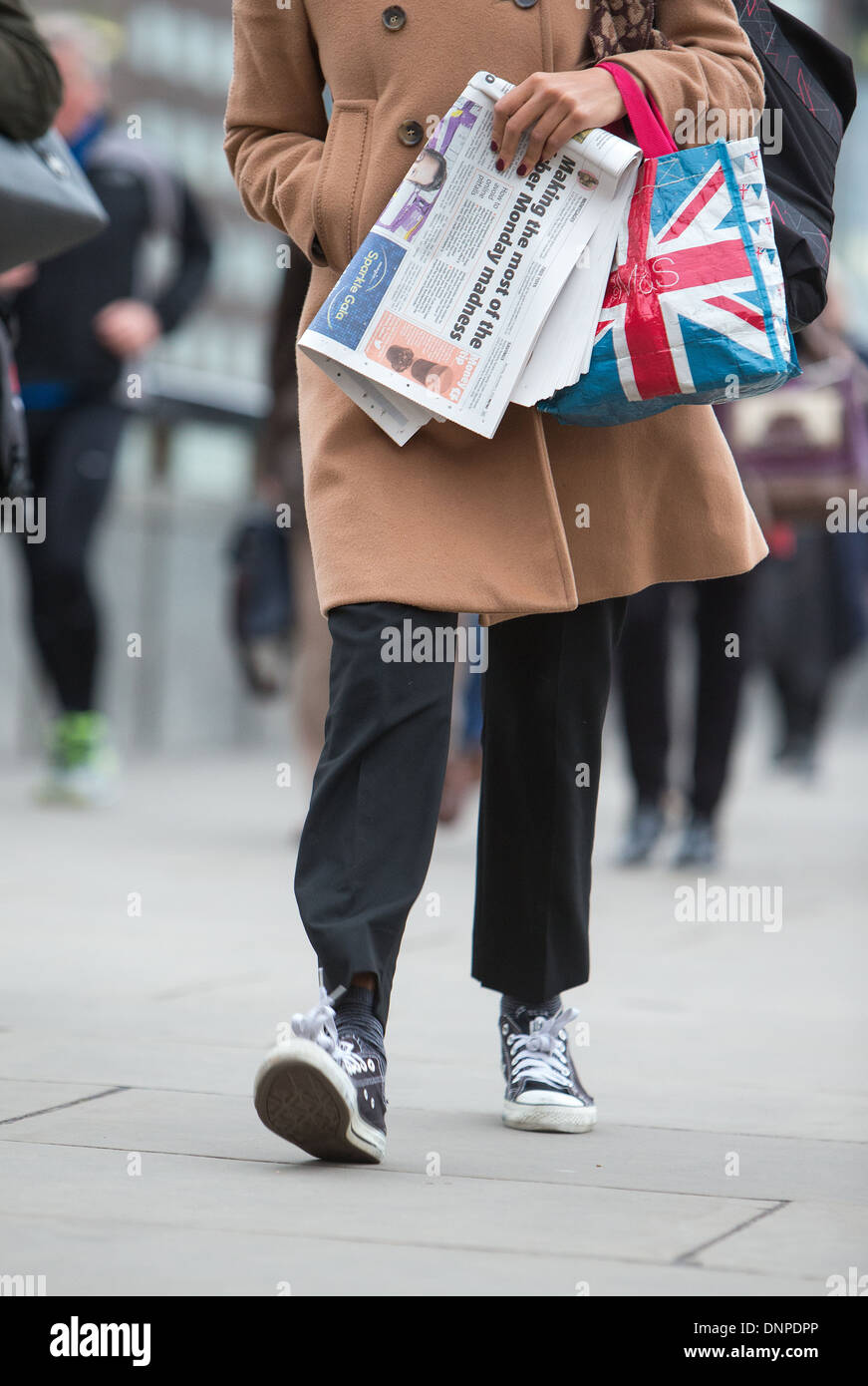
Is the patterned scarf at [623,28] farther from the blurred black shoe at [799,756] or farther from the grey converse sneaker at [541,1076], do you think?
the blurred black shoe at [799,756]

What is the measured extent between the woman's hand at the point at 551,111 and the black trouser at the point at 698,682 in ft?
10.5

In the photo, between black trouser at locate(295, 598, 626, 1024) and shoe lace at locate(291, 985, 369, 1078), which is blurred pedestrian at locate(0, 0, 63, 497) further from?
shoe lace at locate(291, 985, 369, 1078)

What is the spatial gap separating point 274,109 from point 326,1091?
4.65 ft

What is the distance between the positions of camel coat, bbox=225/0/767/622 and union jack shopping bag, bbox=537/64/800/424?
0.45ft

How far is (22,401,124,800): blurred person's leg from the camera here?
686 cm

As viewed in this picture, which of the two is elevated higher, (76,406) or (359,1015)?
(76,406)

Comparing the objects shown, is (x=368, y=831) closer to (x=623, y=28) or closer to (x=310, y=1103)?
(x=310, y=1103)

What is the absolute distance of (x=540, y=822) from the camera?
296 centimetres

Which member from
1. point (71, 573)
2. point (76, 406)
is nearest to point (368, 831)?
point (71, 573)

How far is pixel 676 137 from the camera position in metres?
2.79

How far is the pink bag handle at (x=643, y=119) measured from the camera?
2.72m

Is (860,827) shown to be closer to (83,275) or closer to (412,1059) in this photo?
(83,275)

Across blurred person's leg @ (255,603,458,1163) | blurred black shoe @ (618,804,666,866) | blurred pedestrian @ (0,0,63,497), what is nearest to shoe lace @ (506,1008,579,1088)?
blurred person's leg @ (255,603,458,1163)
